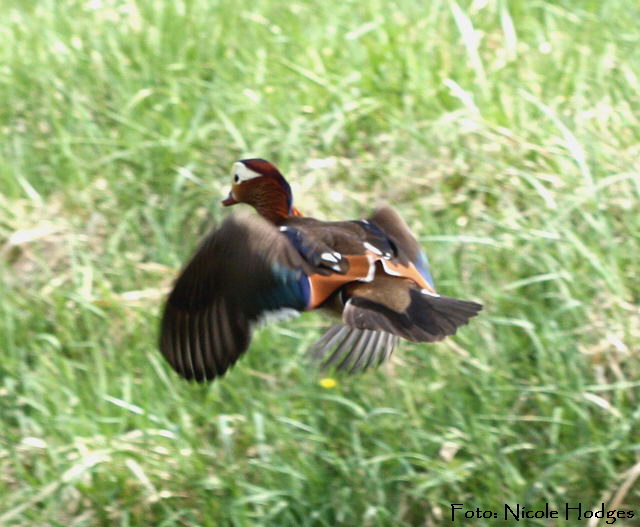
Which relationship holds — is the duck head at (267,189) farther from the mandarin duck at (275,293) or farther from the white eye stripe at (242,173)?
the mandarin duck at (275,293)

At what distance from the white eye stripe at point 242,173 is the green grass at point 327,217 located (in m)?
0.77

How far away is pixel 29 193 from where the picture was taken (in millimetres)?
4543

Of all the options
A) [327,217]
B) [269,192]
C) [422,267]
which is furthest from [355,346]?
[327,217]

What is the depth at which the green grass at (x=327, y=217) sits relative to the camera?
12.0 ft

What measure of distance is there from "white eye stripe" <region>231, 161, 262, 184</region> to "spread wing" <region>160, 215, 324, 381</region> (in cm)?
32

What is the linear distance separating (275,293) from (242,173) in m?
0.48

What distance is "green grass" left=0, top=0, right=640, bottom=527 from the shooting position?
365 cm

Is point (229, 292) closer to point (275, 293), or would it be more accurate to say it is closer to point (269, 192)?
point (275, 293)

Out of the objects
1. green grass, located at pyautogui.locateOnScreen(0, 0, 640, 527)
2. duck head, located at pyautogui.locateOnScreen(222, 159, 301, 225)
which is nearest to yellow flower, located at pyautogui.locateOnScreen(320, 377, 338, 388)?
green grass, located at pyautogui.locateOnScreen(0, 0, 640, 527)

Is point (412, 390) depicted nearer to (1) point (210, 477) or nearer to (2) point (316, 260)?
(1) point (210, 477)

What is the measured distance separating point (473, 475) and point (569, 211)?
90 cm

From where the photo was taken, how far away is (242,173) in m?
3.36

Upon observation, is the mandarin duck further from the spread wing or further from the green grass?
the green grass

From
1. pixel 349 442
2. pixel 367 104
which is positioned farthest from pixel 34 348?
pixel 367 104
